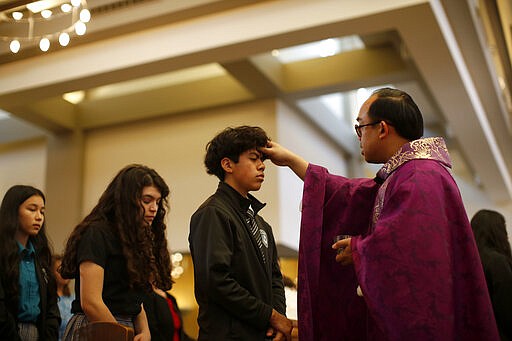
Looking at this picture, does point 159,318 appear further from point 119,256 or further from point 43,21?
point 43,21

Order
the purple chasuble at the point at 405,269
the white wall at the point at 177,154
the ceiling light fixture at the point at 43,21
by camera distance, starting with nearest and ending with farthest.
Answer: the purple chasuble at the point at 405,269 < the ceiling light fixture at the point at 43,21 < the white wall at the point at 177,154

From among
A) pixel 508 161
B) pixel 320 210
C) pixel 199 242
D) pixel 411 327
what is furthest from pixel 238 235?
pixel 508 161

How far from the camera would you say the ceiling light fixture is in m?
5.31

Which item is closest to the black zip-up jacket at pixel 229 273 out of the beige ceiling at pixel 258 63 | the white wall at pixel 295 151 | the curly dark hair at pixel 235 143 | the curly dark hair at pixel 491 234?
the curly dark hair at pixel 235 143

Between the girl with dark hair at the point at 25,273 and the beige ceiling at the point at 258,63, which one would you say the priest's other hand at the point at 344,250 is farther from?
the beige ceiling at the point at 258,63

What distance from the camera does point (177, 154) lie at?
28.0 ft

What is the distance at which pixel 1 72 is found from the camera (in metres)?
7.28

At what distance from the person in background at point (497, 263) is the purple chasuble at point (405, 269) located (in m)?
1.32

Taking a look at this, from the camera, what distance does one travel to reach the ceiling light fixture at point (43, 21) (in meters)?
5.31

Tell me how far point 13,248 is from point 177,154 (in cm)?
508

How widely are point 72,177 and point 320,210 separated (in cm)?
666

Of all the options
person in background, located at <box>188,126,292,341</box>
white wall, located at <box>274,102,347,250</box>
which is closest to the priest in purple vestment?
person in background, located at <box>188,126,292,341</box>

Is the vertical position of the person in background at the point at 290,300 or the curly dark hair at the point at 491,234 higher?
the curly dark hair at the point at 491,234

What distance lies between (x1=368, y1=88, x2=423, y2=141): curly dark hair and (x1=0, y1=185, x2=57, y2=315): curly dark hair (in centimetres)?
195
